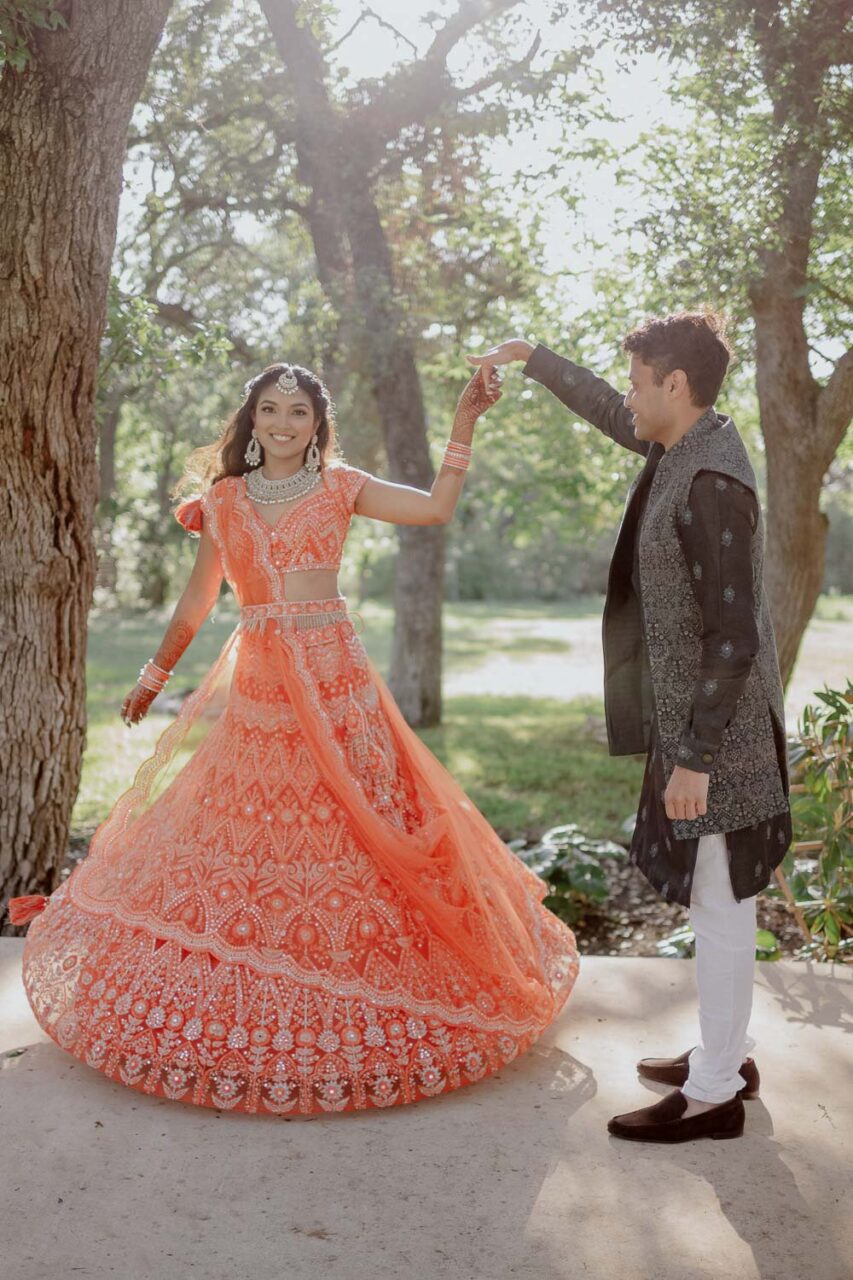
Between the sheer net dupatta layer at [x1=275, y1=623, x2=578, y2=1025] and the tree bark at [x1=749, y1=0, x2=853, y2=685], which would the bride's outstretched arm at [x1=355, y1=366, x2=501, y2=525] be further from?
the tree bark at [x1=749, y1=0, x2=853, y2=685]

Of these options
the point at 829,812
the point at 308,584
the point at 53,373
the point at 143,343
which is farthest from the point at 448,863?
the point at 143,343

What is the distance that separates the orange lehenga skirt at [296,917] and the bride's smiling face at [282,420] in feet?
1.53

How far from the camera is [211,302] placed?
37.5 ft

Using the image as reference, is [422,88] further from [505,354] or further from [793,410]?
[505,354]

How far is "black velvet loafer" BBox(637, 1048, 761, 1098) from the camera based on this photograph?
9.56 ft

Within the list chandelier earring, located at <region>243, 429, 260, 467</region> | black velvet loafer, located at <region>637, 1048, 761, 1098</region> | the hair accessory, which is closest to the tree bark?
the hair accessory

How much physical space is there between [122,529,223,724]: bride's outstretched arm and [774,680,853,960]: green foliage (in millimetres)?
2068

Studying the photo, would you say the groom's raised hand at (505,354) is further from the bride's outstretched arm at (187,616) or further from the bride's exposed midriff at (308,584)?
the bride's outstretched arm at (187,616)

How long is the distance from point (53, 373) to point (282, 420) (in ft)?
3.84

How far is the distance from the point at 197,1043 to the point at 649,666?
1.41 m

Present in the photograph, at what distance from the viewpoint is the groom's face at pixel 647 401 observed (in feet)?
8.74

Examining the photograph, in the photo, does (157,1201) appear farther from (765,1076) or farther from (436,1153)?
(765,1076)

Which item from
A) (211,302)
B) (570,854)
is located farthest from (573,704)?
(570,854)

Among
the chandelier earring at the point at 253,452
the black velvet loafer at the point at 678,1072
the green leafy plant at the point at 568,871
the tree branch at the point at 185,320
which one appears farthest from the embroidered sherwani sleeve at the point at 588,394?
the tree branch at the point at 185,320
